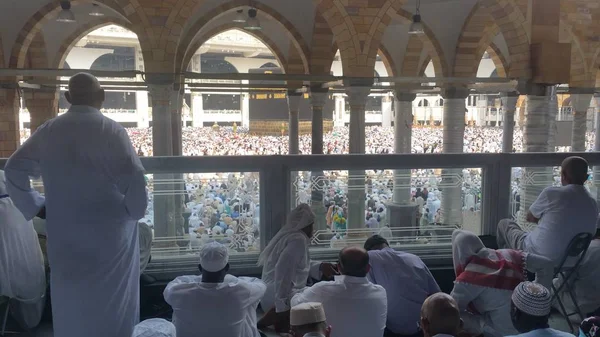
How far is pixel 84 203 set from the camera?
1929 millimetres

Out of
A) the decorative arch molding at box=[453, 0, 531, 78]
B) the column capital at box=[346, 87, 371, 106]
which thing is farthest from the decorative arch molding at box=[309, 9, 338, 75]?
the decorative arch molding at box=[453, 0, 531, 78]

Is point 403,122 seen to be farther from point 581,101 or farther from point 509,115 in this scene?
point 581,101

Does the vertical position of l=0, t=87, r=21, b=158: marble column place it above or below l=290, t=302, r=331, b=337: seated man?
above

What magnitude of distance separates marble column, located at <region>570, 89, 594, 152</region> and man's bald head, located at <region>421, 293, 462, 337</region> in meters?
10.2

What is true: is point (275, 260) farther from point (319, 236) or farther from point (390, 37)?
point (390, 37)

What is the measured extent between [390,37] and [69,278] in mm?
10083

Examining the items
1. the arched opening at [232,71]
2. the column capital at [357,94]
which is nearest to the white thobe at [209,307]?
the column capital at [357,94]

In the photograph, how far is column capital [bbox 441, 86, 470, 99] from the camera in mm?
9641

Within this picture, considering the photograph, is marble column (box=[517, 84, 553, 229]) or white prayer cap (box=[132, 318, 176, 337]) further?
marble column (box=[517, 84, 553, 229])

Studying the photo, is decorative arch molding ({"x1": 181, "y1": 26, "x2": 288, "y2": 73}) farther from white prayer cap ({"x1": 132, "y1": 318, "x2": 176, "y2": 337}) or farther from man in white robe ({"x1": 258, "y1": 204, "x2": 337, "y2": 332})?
white prayer cap ({"x1": 132, "y1": 318, "x2": 176, "y2": 337})

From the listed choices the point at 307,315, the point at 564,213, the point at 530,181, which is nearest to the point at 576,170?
the point at 564,213

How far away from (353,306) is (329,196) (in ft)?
5.58

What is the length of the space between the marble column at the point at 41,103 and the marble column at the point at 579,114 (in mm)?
10495

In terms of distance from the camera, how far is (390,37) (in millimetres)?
11031
